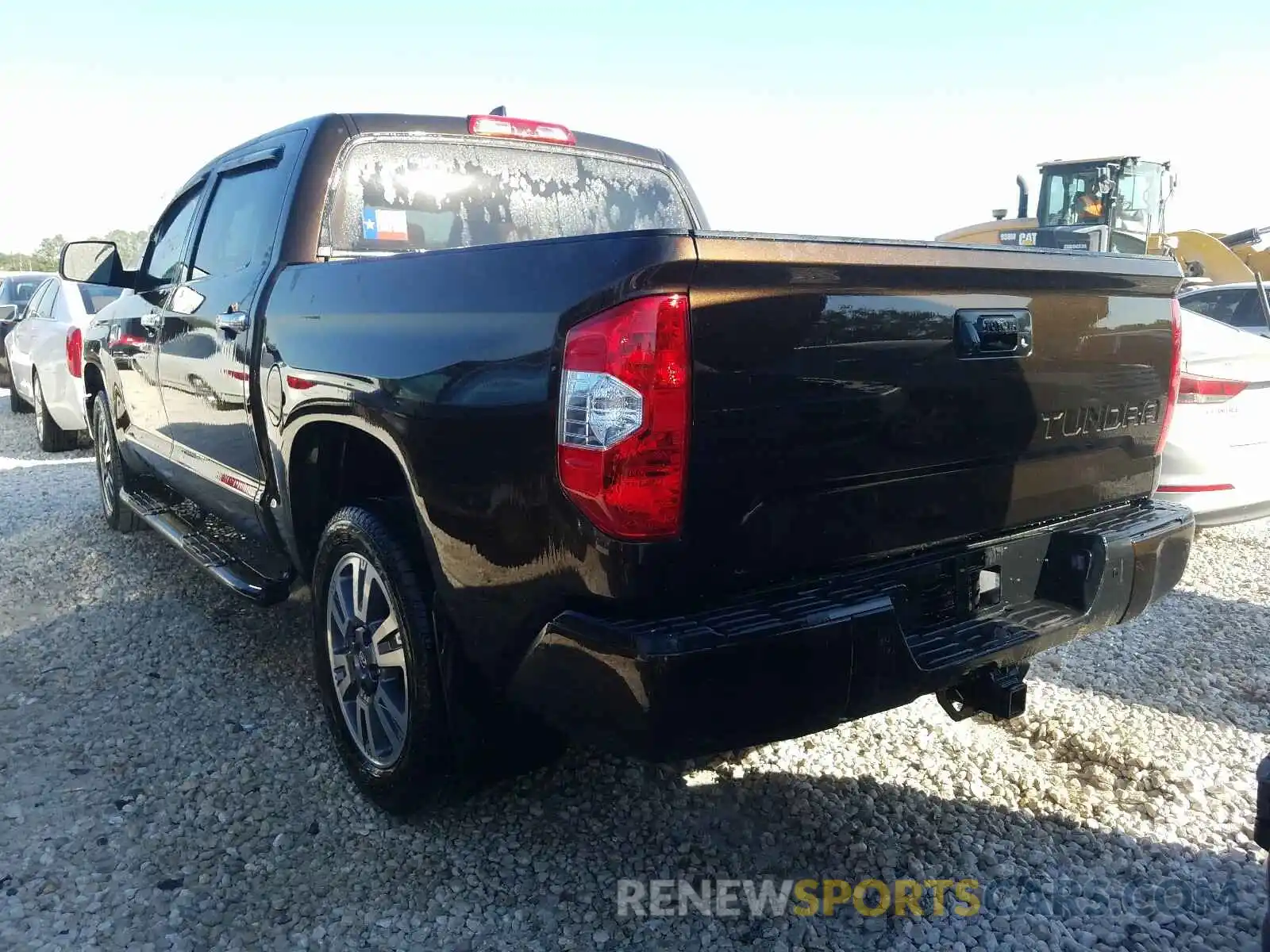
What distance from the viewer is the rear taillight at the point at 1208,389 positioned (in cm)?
471

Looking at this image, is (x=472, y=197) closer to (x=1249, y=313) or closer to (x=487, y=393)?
(x=487, y=393)

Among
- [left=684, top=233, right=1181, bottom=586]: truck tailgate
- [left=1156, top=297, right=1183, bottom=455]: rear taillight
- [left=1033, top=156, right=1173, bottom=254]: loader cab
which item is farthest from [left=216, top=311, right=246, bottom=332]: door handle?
[left=1033, top=156, right=1173, bottom=254]: loader cab

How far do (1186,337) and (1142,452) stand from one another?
242cm

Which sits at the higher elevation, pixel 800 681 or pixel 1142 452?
pixel 1142 452

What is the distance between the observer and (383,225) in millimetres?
3342

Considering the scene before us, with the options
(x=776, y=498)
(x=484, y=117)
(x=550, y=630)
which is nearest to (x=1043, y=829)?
(x=776, y=498)

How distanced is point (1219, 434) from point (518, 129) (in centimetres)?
363

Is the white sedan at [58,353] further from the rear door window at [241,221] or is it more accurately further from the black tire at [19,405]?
the rear door window at [241,221]

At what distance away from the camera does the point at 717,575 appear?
1988mm

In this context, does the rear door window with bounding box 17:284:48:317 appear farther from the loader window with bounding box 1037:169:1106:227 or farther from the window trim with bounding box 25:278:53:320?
the loader window with bounding box 1037:169:1106:227

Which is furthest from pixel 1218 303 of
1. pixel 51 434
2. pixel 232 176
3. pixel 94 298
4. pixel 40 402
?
pixel 40 402

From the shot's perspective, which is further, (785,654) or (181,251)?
(181,251)

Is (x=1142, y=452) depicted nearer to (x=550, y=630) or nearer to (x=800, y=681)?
(x=800, y=681)

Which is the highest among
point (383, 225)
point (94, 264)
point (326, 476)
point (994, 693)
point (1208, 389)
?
Answer: point (383, 225)
